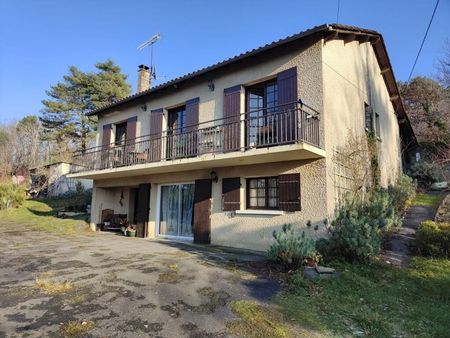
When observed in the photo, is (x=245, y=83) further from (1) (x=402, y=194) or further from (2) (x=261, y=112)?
(1) (x=402, y=194)

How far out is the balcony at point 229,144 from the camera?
29.9 feet

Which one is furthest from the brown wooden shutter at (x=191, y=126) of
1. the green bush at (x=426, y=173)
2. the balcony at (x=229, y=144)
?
the green bush at (x=426, y=173)

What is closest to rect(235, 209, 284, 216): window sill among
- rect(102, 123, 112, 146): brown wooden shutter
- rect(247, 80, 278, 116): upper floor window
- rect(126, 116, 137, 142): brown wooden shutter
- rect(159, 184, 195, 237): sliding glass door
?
rect(159, 184, 195, 237): sliding glass door

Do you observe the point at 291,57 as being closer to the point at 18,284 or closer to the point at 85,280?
the point at 85,280

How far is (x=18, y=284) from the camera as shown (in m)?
6.25

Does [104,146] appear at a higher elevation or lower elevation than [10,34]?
lower

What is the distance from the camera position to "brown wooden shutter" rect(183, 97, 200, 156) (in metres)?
11.8

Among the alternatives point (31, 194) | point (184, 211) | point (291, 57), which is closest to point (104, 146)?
point (184, 211)

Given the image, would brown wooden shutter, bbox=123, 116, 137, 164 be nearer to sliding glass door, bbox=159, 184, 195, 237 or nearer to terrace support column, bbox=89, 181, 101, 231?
sliding glass door, bbox=159, 184, 195, 237

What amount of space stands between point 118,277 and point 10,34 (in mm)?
10022

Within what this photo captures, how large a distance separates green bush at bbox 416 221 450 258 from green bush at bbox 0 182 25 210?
25292mm

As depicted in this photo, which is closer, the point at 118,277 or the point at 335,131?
the point at 118,277

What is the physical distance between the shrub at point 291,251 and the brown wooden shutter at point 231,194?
11.2 feet

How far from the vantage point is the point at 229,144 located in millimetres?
10859
